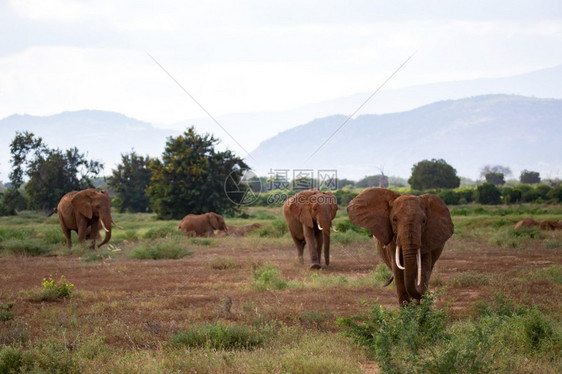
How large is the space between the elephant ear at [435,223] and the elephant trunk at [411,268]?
0.50m

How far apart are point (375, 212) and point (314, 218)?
7672mm

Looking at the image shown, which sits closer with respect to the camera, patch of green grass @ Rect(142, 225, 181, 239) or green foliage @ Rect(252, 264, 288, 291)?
green foliage @ Rect(252, 264, 288, 291)

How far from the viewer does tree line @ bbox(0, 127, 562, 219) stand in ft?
142

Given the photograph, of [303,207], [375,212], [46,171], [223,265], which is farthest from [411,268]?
[46,171]

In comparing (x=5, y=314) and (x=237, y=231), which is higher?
(x=237, y=231)

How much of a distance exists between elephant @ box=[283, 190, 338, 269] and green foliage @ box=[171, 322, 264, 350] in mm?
8396

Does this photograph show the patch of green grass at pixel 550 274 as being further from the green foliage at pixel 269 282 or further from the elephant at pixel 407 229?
the green foliage at pixel 269 282

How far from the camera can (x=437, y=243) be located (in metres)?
9.34

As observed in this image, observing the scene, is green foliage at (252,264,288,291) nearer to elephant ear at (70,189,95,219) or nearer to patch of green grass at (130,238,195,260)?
patch of green grass at (130,238,195,260)

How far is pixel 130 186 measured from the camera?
2391 inches

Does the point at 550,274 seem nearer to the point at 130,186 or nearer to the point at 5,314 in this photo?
the point at 5,314

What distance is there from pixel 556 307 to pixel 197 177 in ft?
114

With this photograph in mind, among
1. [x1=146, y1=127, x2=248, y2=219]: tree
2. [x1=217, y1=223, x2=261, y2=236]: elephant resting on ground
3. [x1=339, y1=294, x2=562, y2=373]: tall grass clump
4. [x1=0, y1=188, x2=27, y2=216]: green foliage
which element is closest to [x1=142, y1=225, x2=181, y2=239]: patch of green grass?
[x1=217, y1=223, x2=261, y2=236]: elephant resting on ground

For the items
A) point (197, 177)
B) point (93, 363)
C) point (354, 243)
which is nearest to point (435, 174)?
point (197, 177)
